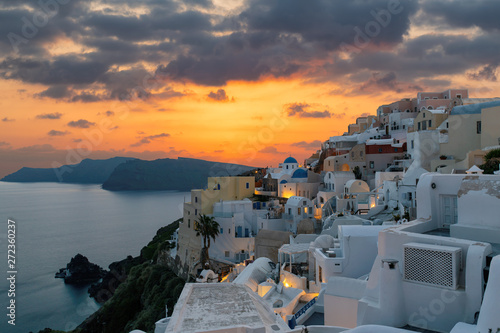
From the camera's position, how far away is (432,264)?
7719 mm

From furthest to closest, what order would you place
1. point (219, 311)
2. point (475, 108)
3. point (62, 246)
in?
point (62, 246), point (475, 108), point (219, 311)

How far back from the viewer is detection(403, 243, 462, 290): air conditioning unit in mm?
7402

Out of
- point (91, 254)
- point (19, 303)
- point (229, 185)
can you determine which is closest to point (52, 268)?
point (91, 254)

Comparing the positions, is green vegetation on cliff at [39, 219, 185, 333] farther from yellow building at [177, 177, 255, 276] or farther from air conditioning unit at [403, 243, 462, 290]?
air conditioning unit at [403, 243, 462, 290]

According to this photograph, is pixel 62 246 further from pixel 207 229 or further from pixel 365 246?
pixel 365 246

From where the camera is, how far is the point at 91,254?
66438 millimetres

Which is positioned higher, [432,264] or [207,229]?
[432,264]

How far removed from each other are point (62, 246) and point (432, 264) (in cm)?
7539

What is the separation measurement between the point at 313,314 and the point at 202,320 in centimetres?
714

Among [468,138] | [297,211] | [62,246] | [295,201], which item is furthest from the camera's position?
[62,246]

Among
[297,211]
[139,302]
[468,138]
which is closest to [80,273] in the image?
[139,302]

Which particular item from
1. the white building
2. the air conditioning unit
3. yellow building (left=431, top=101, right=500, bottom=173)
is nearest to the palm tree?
the white building

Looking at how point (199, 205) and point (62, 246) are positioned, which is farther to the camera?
point (62, 246)

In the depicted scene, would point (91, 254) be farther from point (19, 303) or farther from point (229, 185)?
point (229, 185)
